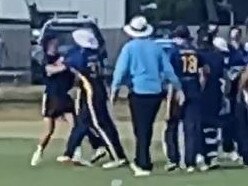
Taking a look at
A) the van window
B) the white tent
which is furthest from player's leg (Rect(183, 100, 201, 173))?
the white tent

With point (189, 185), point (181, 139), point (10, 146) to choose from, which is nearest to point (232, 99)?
point (181, 139)

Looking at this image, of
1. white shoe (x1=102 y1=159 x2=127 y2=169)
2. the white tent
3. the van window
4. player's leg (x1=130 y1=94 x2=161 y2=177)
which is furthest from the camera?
the white tent

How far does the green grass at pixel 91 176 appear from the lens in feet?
56.2

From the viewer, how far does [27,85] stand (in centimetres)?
2934

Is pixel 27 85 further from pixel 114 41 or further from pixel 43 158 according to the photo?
pixel 43 158

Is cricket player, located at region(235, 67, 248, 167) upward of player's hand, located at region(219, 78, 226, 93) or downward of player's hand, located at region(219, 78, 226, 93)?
downward

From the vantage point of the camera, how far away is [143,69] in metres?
17.6

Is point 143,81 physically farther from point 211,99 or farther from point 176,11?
point 176,11

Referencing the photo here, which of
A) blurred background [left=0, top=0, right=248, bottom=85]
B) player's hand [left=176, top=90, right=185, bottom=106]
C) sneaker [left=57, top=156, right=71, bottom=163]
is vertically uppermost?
player's hand [left=176, top=90, right=185, bottom=106]

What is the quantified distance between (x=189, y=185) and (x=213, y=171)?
141 centimetres

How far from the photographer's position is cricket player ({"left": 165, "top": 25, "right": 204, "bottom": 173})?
18031 millimetres

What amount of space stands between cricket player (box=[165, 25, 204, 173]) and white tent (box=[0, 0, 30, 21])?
13.8 m

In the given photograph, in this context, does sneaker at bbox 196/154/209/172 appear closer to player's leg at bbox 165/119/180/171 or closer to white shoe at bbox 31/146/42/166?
player's leg at bbox 165/119/180/171

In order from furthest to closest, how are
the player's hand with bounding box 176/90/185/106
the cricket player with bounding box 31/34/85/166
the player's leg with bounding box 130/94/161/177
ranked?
1. the cricket player with bounding box 31/34/85/166
2. the player's hand with bounding box 176/90/185/106
3. the player's leg with bounding box 130/94/161/177
